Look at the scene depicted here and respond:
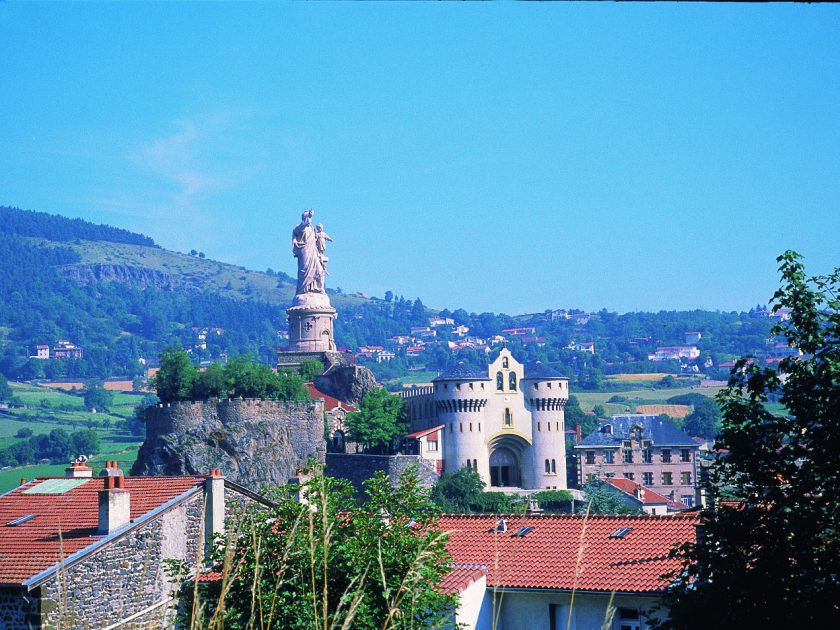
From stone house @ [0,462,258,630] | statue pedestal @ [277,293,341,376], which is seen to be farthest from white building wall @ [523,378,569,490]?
stone house @ [0,462,258,630]

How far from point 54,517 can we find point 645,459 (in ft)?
221

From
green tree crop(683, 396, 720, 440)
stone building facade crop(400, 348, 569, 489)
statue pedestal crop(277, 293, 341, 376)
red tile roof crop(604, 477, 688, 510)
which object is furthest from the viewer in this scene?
green tree crop(683, 396, 720, 440)

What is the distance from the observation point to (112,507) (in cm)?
1933

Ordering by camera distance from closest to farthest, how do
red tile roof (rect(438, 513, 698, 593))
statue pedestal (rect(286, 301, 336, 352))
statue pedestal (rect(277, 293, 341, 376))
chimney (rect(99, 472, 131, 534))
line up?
1. red tile roof (rect(438, 513, 698, 593))
2. chimney (rect(99, 472, 131, 534))
3. statue pedestal (rect(277, 293, 341, 376))
4. statue pedestal (rect(286, 301, 336, 352))

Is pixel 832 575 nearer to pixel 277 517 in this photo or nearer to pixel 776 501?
pixel 776 501

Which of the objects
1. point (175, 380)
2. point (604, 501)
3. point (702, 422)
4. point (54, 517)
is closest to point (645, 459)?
point (604, 501)

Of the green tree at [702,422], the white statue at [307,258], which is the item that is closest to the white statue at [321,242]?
the white statue at [307,258]

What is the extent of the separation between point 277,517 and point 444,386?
60.1 metres

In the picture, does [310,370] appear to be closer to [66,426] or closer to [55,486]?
[55,486]

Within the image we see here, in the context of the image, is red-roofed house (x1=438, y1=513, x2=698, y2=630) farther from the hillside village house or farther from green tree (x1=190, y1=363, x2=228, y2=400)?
the hillside village house

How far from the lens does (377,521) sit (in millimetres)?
13914

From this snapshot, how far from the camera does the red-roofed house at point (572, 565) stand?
60.2ft

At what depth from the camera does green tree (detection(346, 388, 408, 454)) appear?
7350cm

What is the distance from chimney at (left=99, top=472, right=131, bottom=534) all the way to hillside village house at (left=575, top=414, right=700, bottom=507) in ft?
216
